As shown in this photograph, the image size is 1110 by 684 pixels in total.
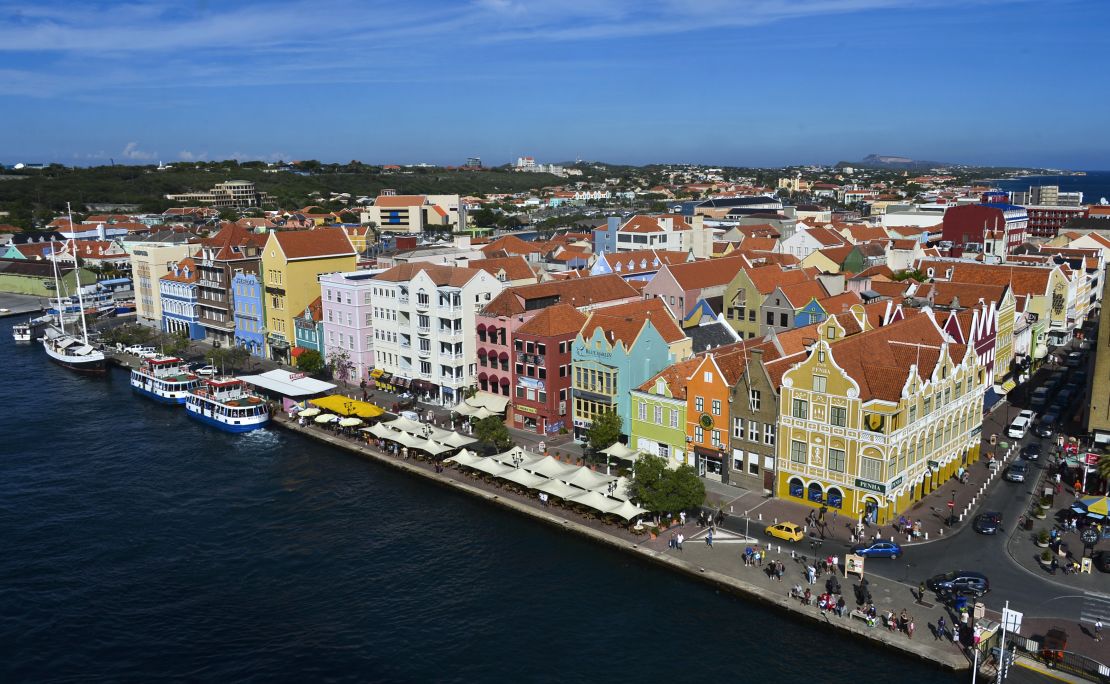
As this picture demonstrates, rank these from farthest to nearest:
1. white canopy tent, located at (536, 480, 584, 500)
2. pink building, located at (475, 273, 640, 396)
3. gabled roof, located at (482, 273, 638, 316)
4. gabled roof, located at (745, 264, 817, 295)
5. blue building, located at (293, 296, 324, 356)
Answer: blue building, located at (293, 296, 324, 356) → gabled roof, located at (745, 264, 817, 295) → gabled roof, located at (482, 273, 638, 316) → pink building, located at (475, 273, 640, 396) → white canopy tent, located at (536, 480, 584, 500)

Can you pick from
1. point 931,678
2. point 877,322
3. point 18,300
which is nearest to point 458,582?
point 931,678

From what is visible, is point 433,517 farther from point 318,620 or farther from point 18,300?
point 18,300

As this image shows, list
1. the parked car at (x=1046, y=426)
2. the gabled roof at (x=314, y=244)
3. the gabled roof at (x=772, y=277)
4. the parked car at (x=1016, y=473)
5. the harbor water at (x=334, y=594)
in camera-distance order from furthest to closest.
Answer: the gabled roof at (x=314, y=244)
the gabled roof at (x=772, y=277)
the parked car at (x=1046, y=426)
the parked car at (x=1016, y=473)
the harbor water at (x=334, y=594)

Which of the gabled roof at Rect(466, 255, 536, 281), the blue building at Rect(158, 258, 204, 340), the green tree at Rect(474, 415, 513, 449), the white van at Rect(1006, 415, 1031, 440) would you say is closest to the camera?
the green tree at Rect(474, 415, 513, 449)

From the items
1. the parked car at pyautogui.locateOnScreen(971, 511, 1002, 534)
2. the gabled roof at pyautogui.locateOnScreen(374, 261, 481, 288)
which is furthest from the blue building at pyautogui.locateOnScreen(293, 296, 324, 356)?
the parked car at pyautogui.locateOnScreen(971, 511, 1002, 534)

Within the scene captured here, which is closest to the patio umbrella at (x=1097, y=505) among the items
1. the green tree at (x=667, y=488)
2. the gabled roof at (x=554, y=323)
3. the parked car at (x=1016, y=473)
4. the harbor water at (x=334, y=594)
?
the parked car at (x=1016, y=473)

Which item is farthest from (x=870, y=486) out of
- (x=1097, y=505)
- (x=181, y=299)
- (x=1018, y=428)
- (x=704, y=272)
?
(x=181, y=299)

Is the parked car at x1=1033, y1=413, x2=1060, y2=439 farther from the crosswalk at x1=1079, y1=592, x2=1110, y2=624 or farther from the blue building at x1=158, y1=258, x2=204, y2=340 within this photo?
the blue building at x1=158, y1=258, x2=204, y2=340

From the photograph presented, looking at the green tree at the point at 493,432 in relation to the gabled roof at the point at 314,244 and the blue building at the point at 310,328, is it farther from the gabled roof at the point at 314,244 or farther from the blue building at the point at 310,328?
the gabled roof at the point at 314,244
